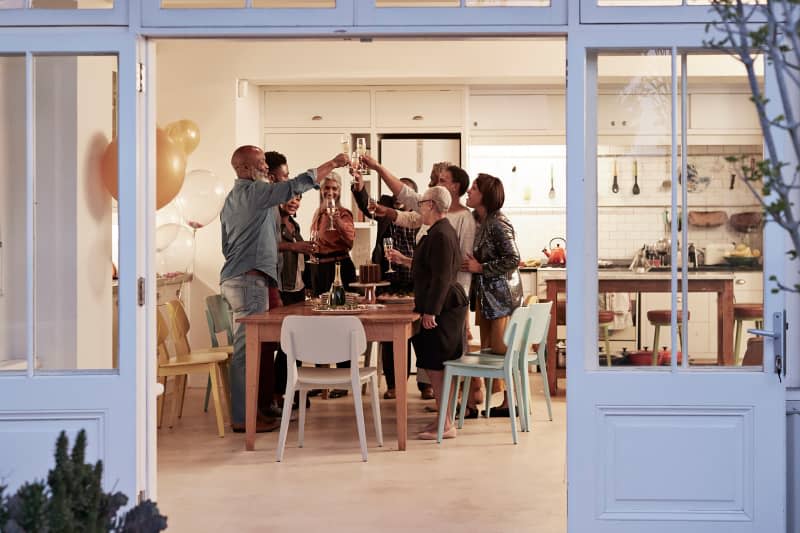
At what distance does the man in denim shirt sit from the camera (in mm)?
6656

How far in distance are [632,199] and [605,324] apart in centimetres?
47

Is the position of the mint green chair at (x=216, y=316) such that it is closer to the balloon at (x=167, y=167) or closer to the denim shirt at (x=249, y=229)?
the denim shirt at (x=249, y=229)

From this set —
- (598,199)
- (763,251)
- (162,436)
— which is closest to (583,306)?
(598,199)

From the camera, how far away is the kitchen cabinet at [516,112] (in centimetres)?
991

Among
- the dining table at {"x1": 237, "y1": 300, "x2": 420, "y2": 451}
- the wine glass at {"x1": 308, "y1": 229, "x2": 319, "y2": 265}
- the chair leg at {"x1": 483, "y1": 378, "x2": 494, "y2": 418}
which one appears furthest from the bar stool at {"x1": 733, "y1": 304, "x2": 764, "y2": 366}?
the wine glass at {"x1": 308, "y1": 229, "x2": 319, "y2": 265}

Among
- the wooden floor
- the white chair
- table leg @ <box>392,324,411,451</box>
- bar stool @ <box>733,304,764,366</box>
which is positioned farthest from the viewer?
table leg @ <box>392,324,411,451</box>

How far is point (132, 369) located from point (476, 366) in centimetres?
300

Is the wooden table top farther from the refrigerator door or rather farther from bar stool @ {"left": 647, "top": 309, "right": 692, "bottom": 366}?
the refrigerator door

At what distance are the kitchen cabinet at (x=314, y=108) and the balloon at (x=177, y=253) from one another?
1838 mm

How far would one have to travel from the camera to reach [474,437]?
665cm

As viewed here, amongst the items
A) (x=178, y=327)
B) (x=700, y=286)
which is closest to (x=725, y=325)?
(x=700, y=286)

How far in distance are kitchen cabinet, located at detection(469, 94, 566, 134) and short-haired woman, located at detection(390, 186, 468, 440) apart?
3.49 m

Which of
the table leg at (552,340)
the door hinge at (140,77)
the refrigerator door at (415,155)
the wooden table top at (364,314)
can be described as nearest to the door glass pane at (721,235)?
the door hinge at (140,77)

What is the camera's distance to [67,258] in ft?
12.9
